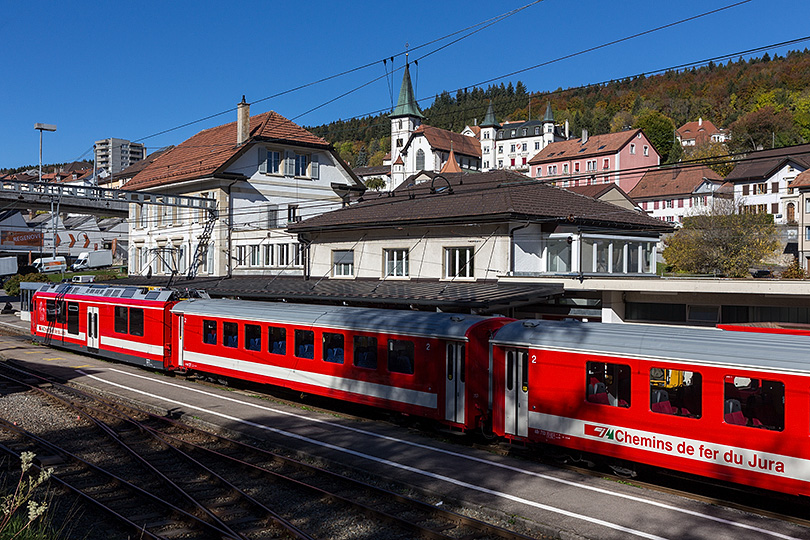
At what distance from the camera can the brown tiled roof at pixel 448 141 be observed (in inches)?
4564

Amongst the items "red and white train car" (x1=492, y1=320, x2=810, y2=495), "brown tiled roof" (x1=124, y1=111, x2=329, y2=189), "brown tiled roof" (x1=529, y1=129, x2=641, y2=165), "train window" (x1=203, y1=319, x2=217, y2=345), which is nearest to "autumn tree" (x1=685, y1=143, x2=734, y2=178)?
"brown tiled roof" (x1=529, y1=129, x2=641, y2=165)

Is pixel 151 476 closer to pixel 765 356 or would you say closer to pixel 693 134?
pixel 765 356

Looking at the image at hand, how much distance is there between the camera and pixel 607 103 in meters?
150

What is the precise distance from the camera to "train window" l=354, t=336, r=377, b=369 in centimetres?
1662

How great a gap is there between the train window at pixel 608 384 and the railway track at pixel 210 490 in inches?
146

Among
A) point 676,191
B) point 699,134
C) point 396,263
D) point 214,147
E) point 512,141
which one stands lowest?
point 396,263

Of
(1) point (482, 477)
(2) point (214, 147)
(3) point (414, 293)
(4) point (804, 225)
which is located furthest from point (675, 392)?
(4) point (804, 225)

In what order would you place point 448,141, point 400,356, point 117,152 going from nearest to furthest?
point 400,356, point 117,152, point 448,141

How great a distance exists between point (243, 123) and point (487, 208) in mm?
22491

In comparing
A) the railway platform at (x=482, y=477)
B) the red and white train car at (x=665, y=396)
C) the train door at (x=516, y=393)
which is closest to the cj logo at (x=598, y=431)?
the red and white train car at (x=665, y=396)

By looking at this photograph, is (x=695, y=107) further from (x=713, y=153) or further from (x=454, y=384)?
(x=454, y=384)

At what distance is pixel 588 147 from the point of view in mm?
94438

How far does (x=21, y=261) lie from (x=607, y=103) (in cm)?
11903

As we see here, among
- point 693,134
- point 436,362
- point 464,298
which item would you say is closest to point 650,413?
point 436,362
